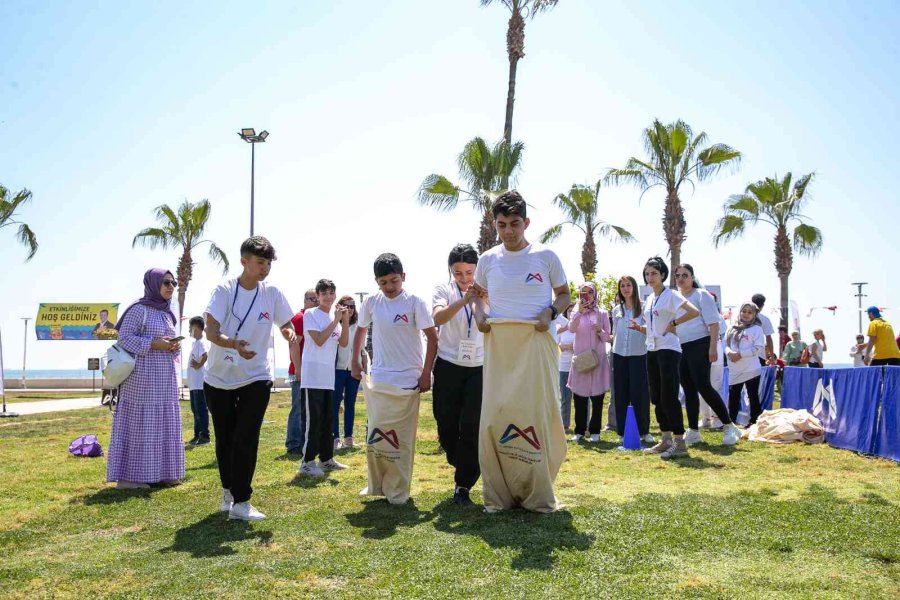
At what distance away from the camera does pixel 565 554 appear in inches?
152

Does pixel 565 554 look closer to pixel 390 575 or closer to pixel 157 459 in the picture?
pixel 390 575

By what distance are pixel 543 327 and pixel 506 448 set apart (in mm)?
827

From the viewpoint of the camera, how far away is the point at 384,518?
16.6ft

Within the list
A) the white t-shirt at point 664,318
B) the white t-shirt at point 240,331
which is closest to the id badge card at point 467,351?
the white t-shirt at point 240,331

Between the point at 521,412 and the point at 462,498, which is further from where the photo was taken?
the point at 462,498

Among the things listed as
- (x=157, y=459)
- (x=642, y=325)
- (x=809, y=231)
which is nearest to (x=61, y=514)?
(x=157, y=459)

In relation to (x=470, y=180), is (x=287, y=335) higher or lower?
lower

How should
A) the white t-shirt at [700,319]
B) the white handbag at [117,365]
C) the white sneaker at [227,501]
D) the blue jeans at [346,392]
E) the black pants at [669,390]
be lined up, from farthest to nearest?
1. the blue jeans at [346,392]
2. the white t-shirt at [700,319]
3. the black pants at [669,390]
4. the white handbag at [117,365]
5. the white sneaker at [227,501]

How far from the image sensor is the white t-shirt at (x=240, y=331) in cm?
512

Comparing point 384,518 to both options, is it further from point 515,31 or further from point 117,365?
point 515,31

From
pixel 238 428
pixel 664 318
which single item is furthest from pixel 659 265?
pixel 238 428

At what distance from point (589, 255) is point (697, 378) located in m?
22.0

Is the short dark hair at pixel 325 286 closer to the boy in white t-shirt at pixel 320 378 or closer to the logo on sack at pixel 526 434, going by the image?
the boy in white t-shirt at pixel 320 378

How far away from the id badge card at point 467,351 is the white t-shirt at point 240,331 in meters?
1.37
